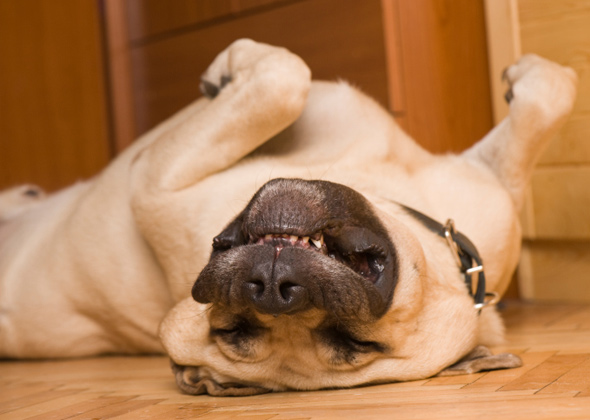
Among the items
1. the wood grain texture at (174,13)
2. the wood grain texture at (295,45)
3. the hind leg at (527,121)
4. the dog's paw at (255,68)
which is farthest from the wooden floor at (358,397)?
the wood grain texture at (174,13)

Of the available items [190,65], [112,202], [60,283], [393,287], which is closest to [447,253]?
[393,287]

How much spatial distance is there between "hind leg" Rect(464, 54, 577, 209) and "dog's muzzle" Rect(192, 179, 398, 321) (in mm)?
916

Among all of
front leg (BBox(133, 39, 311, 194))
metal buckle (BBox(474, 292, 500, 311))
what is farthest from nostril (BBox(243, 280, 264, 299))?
front leg (BBox(133, 39, 311, 194))

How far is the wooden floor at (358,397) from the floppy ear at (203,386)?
0.07ft

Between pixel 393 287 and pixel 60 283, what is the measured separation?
135 cm

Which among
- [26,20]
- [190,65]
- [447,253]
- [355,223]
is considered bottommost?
[447,253]

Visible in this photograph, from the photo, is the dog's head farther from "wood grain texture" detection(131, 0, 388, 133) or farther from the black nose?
"wood grain texture" detection(131, 0, 388, 133)

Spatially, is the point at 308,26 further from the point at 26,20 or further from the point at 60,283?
the point at 26,20

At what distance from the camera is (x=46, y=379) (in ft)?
7.14

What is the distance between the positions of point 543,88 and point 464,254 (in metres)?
0.75

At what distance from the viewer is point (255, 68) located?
219cm

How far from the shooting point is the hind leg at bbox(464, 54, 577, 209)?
239cm

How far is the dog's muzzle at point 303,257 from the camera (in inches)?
56.4

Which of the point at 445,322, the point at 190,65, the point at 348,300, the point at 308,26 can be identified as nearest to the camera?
the point at 348,300
